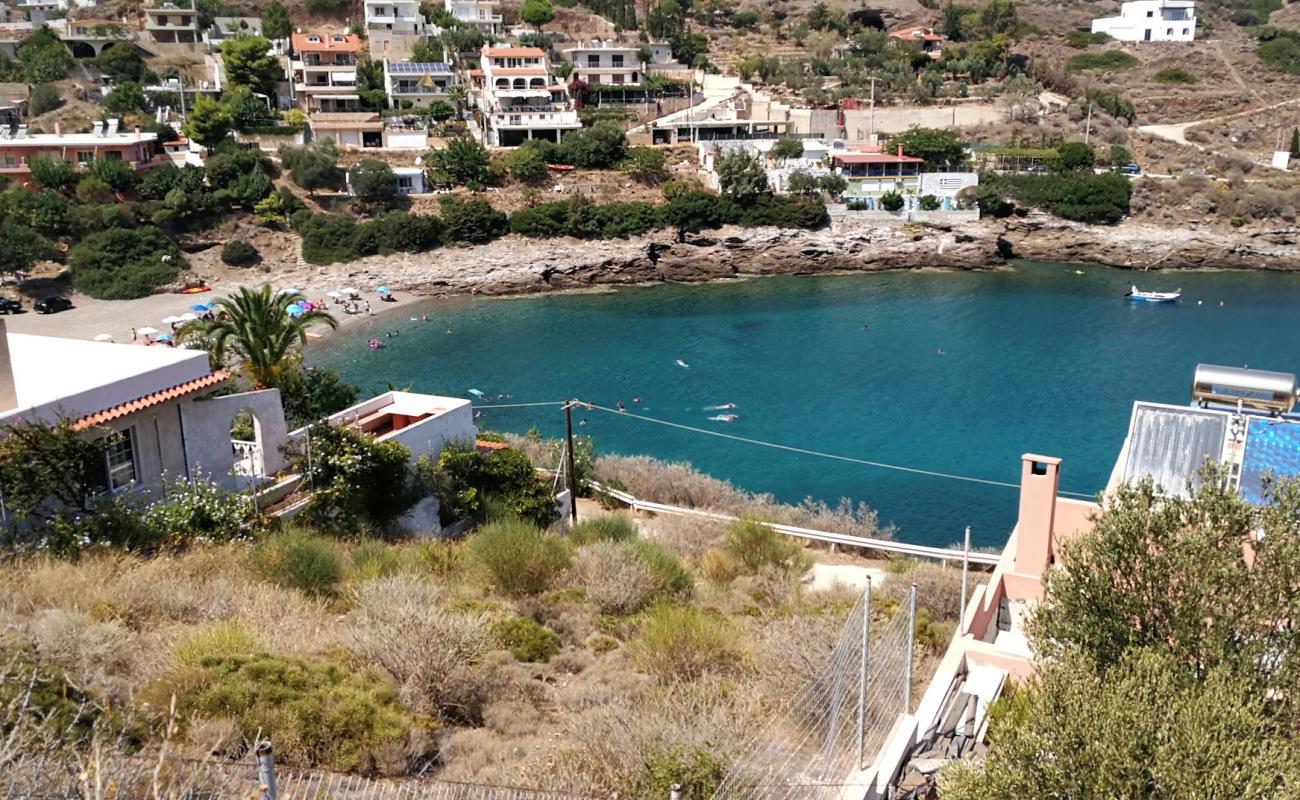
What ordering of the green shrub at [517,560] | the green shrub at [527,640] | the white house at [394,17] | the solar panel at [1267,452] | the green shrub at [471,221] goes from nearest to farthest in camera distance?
the green shrub at [527,640]
the solar panel at [1267,452]
the green shrub at [517,560]
the green shrub at [471,221]
the white house at [394,17]

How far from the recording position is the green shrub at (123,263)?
4834 centimetres

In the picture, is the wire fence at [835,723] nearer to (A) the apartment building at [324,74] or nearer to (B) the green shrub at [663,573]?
(B) the green shrub at [663,573]

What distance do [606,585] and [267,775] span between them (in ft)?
26.6

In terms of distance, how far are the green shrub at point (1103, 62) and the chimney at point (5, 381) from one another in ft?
305

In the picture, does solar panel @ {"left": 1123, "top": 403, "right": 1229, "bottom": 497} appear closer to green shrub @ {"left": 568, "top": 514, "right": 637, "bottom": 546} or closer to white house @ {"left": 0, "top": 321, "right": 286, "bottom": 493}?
green shrub @ {"left": 568, "top": 514, "right": 637, "bottom": 546}

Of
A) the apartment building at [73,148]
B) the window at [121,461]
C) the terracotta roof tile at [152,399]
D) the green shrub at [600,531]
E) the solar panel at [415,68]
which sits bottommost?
the green shrub at [600,531]

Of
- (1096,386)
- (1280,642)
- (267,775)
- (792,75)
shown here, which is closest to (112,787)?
(267,775)

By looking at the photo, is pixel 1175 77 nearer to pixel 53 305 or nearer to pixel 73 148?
pixel 73 148

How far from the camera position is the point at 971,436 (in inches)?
1366

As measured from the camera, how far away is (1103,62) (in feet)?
301

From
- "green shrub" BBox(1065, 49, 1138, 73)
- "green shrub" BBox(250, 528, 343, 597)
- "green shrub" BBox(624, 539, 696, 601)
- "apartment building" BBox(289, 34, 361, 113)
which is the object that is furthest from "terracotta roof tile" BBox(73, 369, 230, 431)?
"green shrub" BBox(1065, 49, 1138, 73)

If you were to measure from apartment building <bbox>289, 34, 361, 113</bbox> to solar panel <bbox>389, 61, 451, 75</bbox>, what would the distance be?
2.87 m

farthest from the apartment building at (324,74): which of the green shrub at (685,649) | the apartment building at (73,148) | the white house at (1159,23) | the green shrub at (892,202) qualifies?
the white house at (1159,23)

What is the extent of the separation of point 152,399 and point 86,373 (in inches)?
48.2
